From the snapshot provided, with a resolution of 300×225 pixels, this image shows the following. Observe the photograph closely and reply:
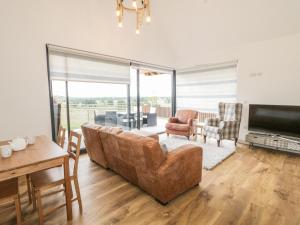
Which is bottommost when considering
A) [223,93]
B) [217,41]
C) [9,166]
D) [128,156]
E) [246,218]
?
[246,218]

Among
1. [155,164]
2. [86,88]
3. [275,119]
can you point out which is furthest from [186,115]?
[155,164]

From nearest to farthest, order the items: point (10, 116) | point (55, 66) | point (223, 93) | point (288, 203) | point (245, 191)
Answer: point (288, 203) < point (245, 191) < point (10, 116) < point (55, 66) < point (223, 93)

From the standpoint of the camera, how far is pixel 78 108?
4066mm

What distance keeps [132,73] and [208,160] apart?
3324mm

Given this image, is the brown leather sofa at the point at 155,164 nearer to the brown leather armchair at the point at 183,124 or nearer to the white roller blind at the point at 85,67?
the white roller blind at the point at 85,67

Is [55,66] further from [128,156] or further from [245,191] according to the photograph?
[245,191]

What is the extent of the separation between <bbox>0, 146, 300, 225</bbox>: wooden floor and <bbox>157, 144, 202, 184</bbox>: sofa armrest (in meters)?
0.26

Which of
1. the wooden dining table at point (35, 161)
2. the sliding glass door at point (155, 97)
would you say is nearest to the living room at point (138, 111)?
the wooden dining table at point (35, 161)

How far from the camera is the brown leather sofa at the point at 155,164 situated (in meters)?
2.01

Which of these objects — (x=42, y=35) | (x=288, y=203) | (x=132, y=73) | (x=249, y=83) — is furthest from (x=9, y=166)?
(x=249, y=83)

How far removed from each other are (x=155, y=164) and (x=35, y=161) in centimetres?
124

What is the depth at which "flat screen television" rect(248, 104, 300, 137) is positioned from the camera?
147 inches

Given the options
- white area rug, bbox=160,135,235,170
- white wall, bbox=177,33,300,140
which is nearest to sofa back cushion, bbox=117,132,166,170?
white area rug, bbox=160,135,235,170

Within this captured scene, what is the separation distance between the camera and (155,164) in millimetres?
1996
